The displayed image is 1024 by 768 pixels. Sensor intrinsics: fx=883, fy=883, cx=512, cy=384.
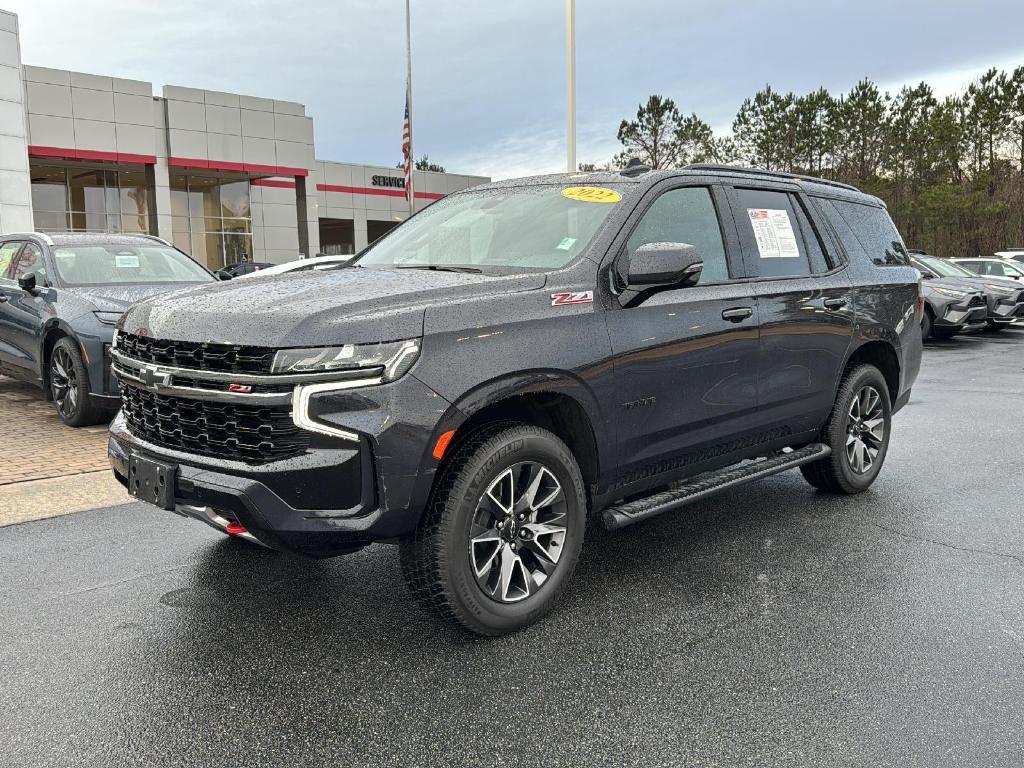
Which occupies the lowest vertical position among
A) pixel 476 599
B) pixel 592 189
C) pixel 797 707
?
pixel 797 707

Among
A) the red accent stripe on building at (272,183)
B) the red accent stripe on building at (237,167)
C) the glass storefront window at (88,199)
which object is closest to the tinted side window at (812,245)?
the red accent stripe on building at (237,167)

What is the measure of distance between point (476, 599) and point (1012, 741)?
189 centimetres

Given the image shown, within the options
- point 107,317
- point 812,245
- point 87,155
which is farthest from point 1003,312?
point 87,155

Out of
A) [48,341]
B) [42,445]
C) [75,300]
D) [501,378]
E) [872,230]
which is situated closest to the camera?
[501,378]

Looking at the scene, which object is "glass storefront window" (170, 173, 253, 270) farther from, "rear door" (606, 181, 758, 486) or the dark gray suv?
"rear door" (606, 181, 758, 486)

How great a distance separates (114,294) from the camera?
807cm

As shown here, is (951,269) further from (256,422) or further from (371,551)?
(256,422)

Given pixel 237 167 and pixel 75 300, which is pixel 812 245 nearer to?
pixel 75 300

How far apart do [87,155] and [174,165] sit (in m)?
3.37

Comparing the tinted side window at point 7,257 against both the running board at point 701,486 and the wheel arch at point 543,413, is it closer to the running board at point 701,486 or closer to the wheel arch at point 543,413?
the wheel arch at point 543,413

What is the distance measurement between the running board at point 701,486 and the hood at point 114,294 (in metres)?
5.05

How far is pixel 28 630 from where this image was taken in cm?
374

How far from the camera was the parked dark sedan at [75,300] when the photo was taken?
25.3 feet

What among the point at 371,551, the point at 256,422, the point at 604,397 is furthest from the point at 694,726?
the point at 371,551
